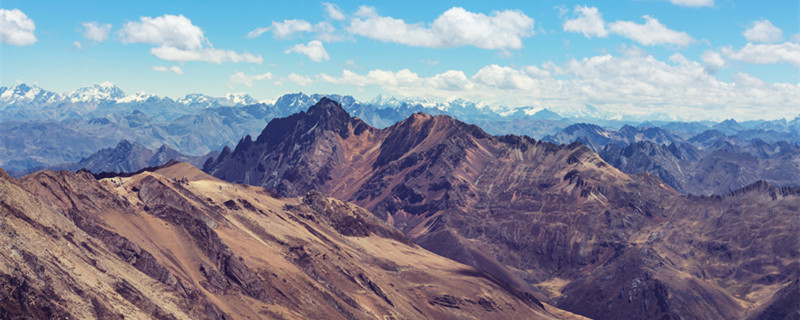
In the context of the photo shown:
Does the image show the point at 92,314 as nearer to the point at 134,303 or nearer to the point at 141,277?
the point at 134,303

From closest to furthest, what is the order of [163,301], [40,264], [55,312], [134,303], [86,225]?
[55,312]
[40,264]
[134,303]
[163,301]
[86,225]

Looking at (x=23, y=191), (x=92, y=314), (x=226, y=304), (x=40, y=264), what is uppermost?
(x=23, y=191)

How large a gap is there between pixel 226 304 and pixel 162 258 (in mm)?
21759

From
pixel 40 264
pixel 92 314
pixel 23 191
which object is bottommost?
pixel 92 314

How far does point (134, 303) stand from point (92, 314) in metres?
18.0

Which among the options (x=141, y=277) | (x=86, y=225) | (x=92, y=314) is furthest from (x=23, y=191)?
(x=92, y=314)

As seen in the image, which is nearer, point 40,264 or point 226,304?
point 40,264

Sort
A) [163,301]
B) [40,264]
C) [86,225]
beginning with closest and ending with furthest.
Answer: [40,264] < [163,301] < [86,225]

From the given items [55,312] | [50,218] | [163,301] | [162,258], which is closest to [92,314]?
[55,312]

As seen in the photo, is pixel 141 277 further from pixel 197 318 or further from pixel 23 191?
pixel 23 191

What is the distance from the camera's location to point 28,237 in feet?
504

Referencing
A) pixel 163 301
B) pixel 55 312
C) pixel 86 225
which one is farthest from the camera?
pixel 86 225

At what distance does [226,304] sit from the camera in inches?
7717

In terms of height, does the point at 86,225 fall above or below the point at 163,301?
above
